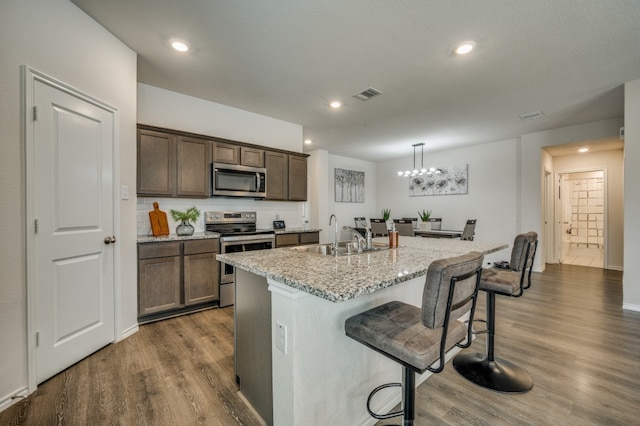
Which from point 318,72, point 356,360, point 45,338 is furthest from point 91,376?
point 318,72

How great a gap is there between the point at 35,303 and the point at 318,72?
3.07 metres

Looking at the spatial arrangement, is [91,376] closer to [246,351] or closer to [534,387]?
[246,351]

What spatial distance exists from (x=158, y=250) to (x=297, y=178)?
2.37m

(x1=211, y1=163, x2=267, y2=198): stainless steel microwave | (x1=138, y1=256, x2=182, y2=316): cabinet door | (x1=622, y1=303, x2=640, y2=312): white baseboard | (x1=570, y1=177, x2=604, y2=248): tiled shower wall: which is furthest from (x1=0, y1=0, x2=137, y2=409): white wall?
(x1=570, y1=177, x2=604, y2=248): tiled shower wall

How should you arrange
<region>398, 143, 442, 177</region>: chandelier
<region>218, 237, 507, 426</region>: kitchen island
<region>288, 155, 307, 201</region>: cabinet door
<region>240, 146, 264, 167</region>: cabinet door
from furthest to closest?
<region>398, 143, 442, 177</region>: chandelier, <region>288, 155, 307, 201</region>: cabinet door, <region>240, 146, 264, 167</region>: cabinet door, <region>218, 237, 507, 426</region>: kitchen island

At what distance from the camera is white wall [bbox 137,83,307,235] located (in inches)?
131

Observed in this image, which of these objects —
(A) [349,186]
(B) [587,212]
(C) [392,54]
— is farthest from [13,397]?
→ (B) [587,212]

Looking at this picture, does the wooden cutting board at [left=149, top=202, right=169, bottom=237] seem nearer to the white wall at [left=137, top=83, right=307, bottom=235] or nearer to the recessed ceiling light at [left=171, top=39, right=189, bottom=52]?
the white wall at [left=137, top=83, right=307, bottom=235]

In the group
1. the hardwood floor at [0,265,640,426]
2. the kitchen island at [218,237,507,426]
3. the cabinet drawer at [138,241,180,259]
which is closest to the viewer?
the kitchen island at [218,237,507,426]

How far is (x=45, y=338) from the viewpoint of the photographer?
1.89 meters

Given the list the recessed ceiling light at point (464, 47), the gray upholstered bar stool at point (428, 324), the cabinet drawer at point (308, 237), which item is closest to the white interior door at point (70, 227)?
the gray upholstered bar stool at point (428, 324)

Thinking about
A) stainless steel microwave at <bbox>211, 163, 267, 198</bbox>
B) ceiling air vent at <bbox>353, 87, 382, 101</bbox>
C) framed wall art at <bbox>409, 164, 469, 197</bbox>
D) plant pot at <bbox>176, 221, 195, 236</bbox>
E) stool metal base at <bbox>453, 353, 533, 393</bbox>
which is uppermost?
ceiling air vent at <bbox>353, 87, 382, 101</bbox>

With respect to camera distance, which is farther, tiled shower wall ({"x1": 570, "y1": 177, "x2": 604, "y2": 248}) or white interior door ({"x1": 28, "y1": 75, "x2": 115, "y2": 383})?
tiled shower wall ({"x1": 570, "y1": 177, "x2": 604, "y2": 248})

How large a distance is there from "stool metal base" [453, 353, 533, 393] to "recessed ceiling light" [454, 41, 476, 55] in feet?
8.74
